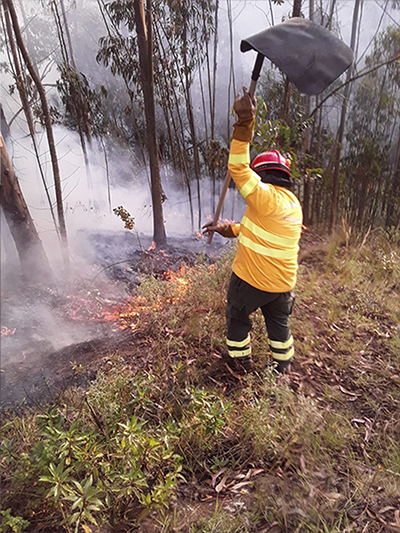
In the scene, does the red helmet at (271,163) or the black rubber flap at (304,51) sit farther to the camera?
the red helmet at (271,163)

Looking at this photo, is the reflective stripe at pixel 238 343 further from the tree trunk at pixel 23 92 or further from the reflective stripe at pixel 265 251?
the tree trunk at pixel 23 92

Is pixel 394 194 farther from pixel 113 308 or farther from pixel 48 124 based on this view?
pixel 48 124

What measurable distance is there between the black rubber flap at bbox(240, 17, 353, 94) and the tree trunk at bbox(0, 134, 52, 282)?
1.94m

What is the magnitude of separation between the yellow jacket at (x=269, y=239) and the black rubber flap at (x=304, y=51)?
0.71 meters

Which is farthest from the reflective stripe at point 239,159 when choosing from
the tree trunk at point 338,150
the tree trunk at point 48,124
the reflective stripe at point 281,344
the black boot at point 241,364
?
the tree trunk at point 338,150

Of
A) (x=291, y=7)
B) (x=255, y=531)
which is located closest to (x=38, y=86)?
(x=291, y=7)

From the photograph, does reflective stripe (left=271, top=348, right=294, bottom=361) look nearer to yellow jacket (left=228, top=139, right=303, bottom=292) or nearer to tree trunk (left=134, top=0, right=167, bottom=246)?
yellow jacket (left=228, top=139, right=303, bottom=292)

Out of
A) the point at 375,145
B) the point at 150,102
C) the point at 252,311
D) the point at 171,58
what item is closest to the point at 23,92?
the point at 150,102

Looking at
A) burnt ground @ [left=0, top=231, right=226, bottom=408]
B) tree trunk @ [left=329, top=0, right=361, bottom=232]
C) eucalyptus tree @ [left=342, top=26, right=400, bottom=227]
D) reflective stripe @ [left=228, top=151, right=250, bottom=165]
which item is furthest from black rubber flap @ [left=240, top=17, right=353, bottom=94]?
eucalyptus tree @ [left=342, top=26, right=400, bottom=227]

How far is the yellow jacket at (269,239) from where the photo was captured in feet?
6.85

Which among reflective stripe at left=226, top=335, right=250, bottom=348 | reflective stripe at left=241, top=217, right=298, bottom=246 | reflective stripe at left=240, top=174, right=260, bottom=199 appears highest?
reflective stripe at left=240, top=174, right=260, bottom=199

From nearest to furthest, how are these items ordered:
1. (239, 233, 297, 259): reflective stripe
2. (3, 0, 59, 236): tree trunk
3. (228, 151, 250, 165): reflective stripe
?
(228, 151, 250, 165): reflective stripe, (239, 233, 297, 259): reflective stripe, (3, 0, 59, 236): tree trunk

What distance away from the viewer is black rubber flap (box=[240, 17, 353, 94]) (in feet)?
6.63

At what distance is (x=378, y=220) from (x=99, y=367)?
528cm
